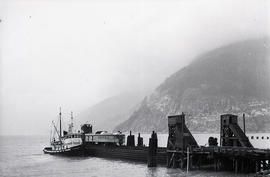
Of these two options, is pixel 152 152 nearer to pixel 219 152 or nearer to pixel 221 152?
pixel 219 152

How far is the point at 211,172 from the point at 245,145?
588 centimetres

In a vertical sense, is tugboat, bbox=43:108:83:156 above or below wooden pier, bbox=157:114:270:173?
below

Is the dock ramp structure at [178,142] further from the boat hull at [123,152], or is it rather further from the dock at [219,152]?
the boat hull at [123,152]

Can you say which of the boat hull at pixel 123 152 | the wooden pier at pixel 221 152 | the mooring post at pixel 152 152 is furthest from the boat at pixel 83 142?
the wooden pier at pixel 221 152

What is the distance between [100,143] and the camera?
306ft

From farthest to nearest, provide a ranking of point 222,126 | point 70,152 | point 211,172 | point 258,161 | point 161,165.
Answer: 1. point 70,152
2. point 161,165
3. point 222,126
4. point 211,172
5. point 258,161

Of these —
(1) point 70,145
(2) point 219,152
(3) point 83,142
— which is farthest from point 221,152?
(1) point 70,145

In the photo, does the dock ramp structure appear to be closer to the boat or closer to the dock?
the dock

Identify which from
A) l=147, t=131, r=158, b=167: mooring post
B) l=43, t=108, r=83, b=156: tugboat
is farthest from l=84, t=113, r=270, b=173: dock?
l=43, t=108, r=83, b=156: tugboat

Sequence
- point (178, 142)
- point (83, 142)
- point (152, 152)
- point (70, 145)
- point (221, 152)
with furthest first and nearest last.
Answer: point (70, 145) → point (83, 142) → point (152, 152) → point (178, 142) → point (221, 152)

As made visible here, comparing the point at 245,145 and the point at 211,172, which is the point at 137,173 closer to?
the point at 211,172

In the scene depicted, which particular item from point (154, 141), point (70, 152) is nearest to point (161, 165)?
point (154, 141)

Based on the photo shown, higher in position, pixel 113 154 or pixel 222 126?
pixel 222 126

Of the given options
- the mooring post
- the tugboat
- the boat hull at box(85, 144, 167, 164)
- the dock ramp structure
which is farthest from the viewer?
the tugboat
